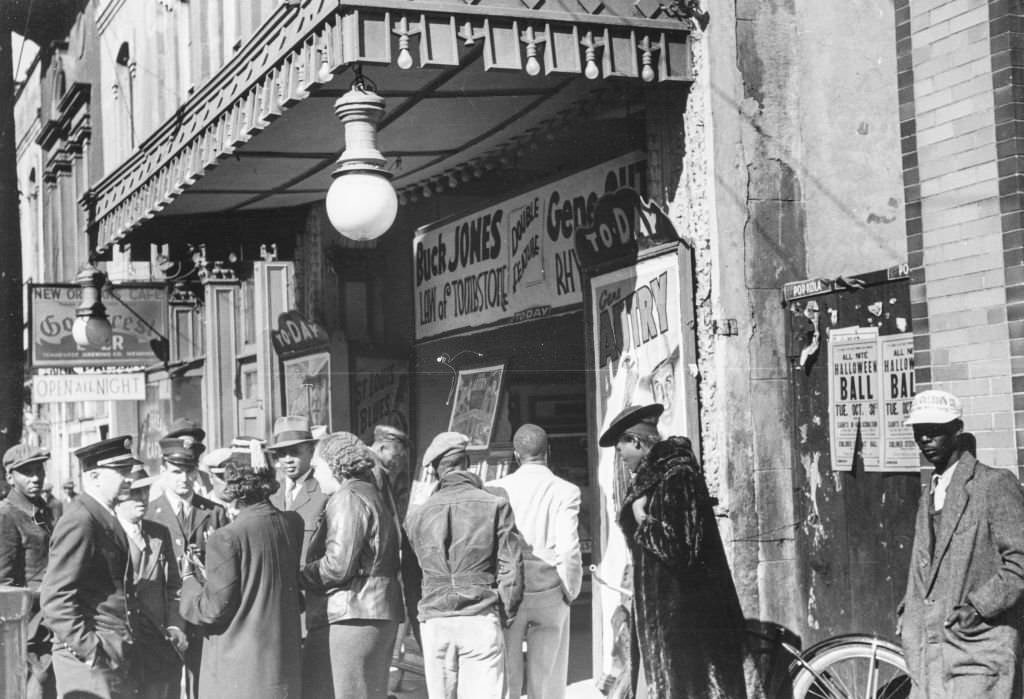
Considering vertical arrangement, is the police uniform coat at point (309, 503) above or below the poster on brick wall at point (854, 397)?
below

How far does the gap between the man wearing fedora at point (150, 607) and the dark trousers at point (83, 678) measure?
18cm

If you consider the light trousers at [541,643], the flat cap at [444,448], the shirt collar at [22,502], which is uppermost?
the flat cap at [444,448]

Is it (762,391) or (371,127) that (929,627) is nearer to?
(762,391)

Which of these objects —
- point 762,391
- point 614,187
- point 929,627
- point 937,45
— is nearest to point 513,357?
point 614,187

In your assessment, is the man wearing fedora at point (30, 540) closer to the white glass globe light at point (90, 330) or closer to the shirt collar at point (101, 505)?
the shirt collar at point (101, 505)

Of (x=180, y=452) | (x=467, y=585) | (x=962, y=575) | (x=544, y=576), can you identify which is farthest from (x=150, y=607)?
(x=962, y=575)

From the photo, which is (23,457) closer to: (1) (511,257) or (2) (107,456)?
(2) (107,456)

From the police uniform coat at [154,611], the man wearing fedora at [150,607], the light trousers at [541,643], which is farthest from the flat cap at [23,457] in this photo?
the light trousers at [541,643]

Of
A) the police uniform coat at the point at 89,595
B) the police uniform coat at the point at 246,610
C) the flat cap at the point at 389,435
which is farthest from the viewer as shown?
the flat cap at the point at 389,435

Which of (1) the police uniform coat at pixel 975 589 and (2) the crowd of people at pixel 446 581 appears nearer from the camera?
(1) the police uniform coat at pixel 975 589

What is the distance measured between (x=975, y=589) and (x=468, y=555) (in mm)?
2615

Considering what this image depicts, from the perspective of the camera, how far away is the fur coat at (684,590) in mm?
6020

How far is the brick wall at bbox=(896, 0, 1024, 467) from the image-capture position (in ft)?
19.7

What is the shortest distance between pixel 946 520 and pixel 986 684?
647mm
